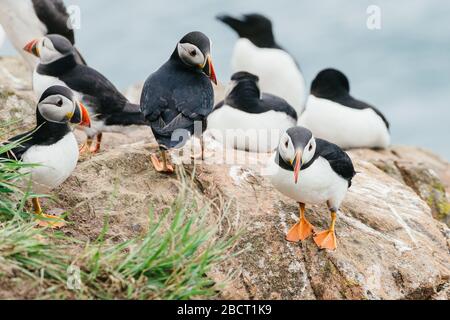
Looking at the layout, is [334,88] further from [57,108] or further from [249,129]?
[57,108]

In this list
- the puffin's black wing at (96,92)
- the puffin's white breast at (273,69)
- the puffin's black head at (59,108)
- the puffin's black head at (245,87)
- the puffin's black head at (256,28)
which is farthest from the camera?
the puffin's black head at (256,28)

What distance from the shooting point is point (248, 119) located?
35.5 feet

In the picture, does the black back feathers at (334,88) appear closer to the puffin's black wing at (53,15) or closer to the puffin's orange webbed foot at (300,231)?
the puffin's black wing at (53,15)

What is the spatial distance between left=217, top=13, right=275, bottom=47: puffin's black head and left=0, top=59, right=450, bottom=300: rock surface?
5590 millimetres

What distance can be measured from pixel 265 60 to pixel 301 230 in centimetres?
699

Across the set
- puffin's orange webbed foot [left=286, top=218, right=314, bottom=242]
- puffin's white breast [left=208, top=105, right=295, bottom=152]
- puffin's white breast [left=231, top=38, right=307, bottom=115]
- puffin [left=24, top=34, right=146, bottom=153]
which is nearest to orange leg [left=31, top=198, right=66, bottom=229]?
puffin's orange webbed foot [left=286, top=218, right=314, bottom=242]

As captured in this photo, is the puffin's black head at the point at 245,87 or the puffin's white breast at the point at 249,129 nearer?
the puffin's white breast at the point at 249,129

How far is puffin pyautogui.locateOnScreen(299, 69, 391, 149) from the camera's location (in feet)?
41.3

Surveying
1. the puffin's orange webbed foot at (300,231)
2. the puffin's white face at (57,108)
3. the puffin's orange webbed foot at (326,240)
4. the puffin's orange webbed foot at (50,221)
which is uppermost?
the puffin's white face at (57,108)

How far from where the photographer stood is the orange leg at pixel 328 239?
7340 mm

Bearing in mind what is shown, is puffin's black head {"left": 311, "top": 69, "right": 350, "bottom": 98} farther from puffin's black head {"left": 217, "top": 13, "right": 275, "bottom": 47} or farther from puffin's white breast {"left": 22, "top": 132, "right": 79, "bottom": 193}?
puffin's white breast {"left": 22, "top": 132, "right": 79, "bottom": 193}

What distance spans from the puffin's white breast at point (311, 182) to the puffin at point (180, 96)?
3.44 ft

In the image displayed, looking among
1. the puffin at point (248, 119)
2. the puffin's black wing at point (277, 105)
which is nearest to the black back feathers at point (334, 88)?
the puffin's black wing at point (277, 105)

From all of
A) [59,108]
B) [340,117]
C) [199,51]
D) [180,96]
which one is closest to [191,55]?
[199,51]
